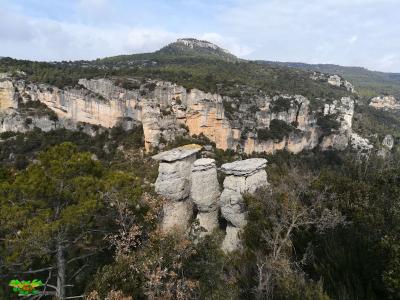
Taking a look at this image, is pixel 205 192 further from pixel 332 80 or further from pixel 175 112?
pixel 332 80

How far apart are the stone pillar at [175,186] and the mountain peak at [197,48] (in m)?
122

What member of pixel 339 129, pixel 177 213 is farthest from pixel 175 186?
pixel 339 129

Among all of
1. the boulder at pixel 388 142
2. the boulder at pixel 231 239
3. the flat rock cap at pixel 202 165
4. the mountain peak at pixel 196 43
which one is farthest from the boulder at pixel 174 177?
the mountain peak at pixel 196 43

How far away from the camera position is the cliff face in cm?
4788

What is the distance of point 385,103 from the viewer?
121188mm

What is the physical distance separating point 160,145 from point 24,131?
65.0ft

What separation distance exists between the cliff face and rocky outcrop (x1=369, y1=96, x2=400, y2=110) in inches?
2668

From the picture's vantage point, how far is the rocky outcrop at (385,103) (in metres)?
117

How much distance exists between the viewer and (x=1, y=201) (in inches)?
403

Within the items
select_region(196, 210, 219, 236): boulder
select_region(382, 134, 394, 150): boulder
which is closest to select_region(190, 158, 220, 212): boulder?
select_region(196, 210, 219, 236): boulder

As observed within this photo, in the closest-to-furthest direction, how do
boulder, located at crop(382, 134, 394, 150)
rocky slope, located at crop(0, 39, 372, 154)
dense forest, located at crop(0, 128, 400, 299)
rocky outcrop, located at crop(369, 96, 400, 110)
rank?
1. dense forest, located at crop(0, 128, 400, 299)
2. rocky slope, located at crop(0, 39, 372, 154)
3. boulder, located at crop(382, 134, 394, 150)
4. rocky outcrop, located at crop(369, 96, 400, 110)

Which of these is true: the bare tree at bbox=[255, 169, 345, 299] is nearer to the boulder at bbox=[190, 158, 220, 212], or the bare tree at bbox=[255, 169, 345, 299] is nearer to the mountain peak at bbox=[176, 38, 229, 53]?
the boulder at bbox=[190, 158, 220, 212]

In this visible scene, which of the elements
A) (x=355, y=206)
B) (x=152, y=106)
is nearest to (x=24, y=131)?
(x=152, y=106)

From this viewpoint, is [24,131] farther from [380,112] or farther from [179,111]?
[380,112]
